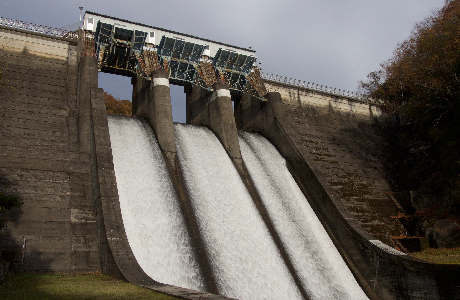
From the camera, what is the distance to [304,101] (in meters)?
32.3

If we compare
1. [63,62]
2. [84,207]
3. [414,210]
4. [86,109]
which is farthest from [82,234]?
[414,210]

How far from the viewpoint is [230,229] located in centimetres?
1709

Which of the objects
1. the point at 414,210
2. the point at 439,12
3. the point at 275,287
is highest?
the point at 439,12

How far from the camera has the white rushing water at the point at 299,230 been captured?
16.7 meters

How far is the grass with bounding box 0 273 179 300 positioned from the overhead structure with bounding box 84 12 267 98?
14935 millimetres

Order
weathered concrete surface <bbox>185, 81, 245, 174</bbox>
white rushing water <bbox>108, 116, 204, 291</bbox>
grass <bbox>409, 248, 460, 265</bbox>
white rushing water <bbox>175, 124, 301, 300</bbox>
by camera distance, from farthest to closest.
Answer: weathered concrete surface <bbox>185, 81, 245, 174</bbox> → grass <bbox>409, 248, 460, 265</bbox> → white rushing water <bbox>175, 124, 301, 300</bbox> → white rushing water <bbox>108, 116, 204, 291</bbox>

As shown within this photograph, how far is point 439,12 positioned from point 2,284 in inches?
1548

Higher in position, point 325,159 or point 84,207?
point 325,159

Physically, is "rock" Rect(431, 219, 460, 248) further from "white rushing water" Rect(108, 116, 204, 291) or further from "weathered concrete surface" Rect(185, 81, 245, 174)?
"white rushing water" Rect(108, 116, 204, 291)

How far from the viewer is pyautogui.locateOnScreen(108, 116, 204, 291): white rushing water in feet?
46.2

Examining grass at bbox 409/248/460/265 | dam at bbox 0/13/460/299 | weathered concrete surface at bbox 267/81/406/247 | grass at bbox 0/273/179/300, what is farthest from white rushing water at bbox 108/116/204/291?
grass at bbox 409/248/460/265

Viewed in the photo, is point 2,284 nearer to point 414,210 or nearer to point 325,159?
point 325,159

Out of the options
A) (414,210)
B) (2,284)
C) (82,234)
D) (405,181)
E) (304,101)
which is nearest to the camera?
(2,284)

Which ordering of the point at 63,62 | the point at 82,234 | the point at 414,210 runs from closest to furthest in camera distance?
the point at 82,234
the point at 63,62
the point at 414,210
